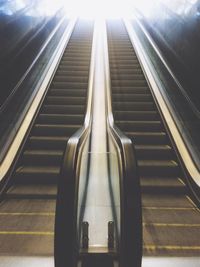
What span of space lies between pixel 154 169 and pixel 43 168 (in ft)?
5.71

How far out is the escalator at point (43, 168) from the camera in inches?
131

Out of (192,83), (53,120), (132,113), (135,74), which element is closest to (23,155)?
(53,120)

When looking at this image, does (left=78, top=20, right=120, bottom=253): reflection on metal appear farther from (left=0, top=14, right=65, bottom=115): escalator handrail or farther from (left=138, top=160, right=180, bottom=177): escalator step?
(left=0, top=14, right=65, bottom=115): escalator handrail

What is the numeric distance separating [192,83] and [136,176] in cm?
414

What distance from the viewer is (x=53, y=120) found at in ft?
21.3

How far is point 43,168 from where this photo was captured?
5.30 m

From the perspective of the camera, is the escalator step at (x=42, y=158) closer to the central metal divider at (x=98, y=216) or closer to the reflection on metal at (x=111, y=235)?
the central metal divider at (x=98, y=216)

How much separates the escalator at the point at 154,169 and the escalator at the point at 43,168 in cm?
90

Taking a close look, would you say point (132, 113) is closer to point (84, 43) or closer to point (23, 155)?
point (23, 155)

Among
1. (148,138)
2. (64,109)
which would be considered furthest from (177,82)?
(64,109)

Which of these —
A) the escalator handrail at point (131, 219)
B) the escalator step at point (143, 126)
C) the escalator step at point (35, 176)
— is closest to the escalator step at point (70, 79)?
the escalator step at point (143, 126)

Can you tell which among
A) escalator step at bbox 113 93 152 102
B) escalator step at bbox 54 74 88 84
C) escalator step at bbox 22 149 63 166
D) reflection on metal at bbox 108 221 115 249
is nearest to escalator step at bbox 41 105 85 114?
escalator step at bbox 113 93 152 102

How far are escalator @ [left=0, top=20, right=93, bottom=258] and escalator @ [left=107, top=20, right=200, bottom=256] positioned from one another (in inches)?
35.5

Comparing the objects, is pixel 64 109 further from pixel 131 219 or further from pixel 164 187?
pixel 131 219
